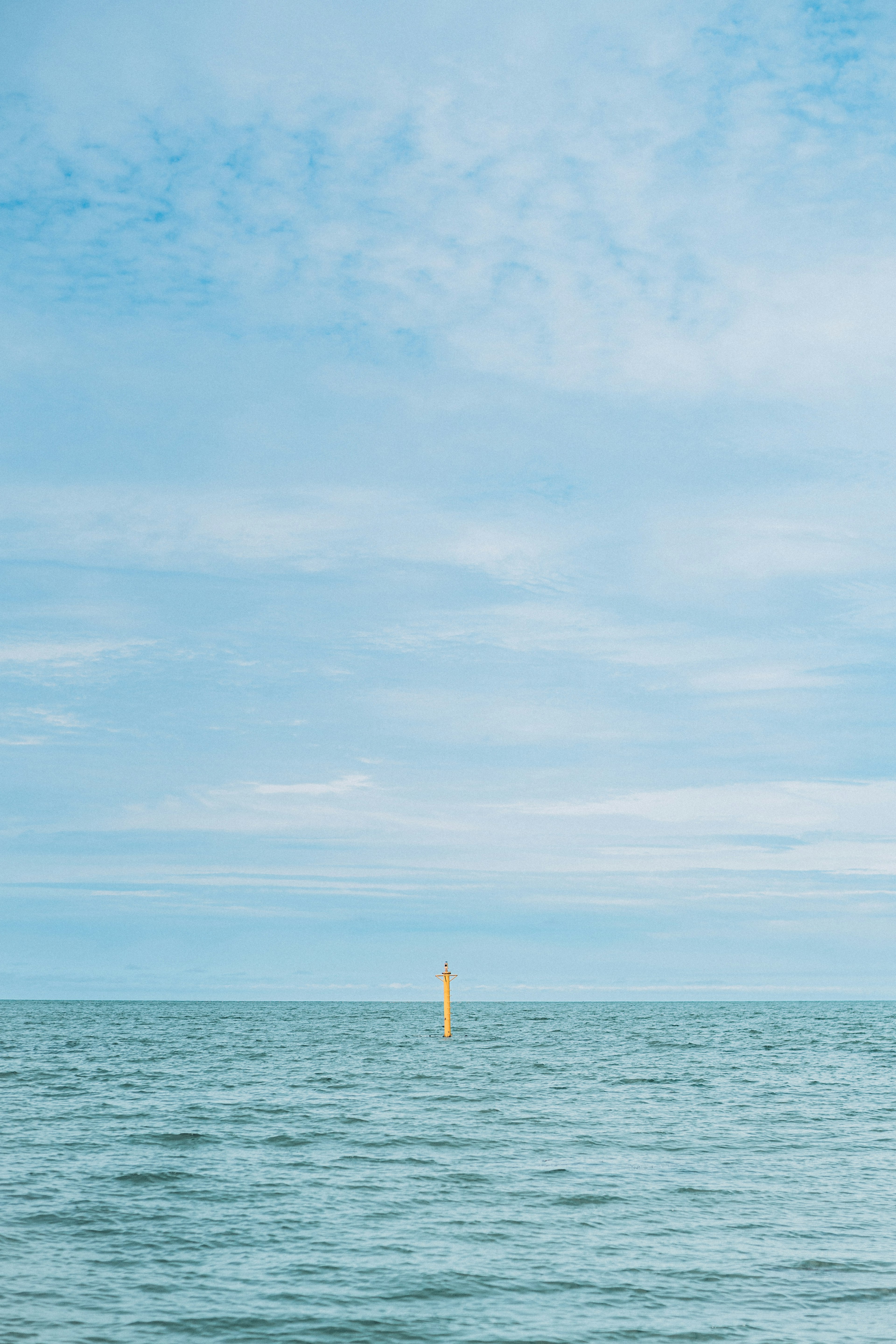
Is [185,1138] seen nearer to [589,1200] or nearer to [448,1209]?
[448,1209]

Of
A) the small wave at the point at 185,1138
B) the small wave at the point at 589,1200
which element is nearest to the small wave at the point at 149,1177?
the small wave at the point at 185,1138

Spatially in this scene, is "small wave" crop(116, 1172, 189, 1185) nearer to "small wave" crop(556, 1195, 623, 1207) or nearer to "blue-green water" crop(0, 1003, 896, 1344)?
"blue-green water" crop(0, 1003, 896, 1344)

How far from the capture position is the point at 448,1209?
2264 cm

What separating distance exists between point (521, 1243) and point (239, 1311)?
5915 mm

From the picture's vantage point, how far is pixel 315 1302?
16609 mm

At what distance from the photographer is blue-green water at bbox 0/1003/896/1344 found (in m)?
16.1

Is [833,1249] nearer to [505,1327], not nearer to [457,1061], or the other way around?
[505,1327]

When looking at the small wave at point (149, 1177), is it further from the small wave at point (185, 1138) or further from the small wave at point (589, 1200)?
the small wave at point (589, 1200)

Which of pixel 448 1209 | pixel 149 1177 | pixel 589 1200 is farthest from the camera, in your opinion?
pixel 149 1177

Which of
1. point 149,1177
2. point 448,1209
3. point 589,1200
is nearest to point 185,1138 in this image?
point 149,1177

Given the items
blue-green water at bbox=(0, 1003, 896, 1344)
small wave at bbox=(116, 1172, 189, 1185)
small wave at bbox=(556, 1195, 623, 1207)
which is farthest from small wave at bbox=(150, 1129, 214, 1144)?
small wave at bbox=(556, 1195, 623, 1207)

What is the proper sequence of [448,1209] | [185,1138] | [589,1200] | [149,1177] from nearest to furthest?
[448,1209]
[589,1200]
[149,1177]
[185,1138]

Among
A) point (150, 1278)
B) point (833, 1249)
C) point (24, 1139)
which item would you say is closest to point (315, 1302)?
point (150, 1278)

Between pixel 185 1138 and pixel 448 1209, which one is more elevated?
pixel 448 1209
